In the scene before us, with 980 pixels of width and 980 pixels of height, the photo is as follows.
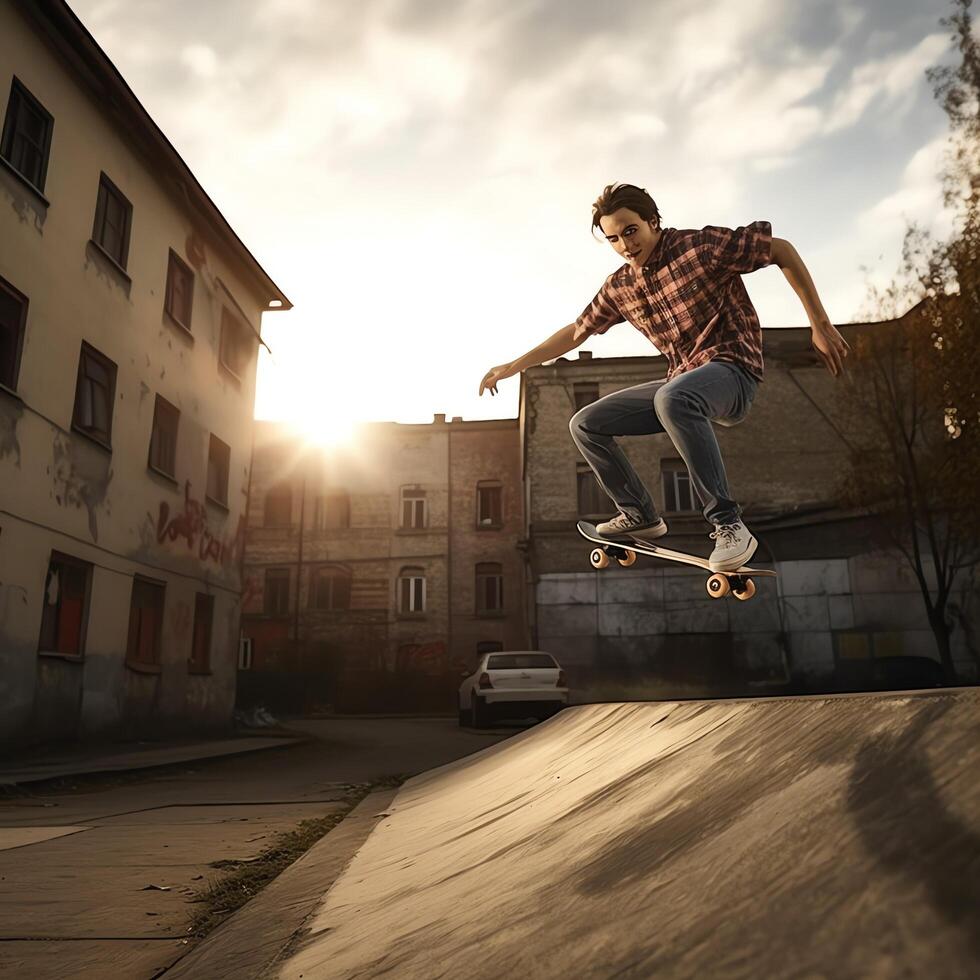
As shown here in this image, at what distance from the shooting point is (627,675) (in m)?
22.2

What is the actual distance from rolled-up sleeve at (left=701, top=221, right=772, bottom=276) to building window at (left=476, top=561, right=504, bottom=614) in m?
29.2

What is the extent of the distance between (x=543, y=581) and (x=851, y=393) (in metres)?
9.62

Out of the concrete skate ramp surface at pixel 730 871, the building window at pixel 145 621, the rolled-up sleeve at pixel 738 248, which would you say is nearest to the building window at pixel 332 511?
the building window at pixel 145 621

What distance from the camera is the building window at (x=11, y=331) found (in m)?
10.2

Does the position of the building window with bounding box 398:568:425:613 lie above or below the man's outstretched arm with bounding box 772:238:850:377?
above

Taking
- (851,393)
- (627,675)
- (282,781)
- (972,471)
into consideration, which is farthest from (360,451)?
(282,781)

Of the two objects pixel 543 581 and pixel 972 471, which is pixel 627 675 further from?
pixel 972 471

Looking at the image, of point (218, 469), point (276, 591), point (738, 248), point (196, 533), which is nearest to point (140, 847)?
point (738, 248)

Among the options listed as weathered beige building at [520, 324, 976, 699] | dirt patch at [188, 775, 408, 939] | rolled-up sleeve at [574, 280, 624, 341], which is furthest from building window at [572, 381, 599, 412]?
dirt patch at [188, 775, 408, 939]

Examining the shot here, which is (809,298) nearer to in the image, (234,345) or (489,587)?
(234,345)

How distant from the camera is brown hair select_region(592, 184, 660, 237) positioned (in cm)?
366

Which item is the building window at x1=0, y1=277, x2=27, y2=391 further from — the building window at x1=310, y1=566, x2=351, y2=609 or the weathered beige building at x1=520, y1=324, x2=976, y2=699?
the building window at x1=310, y1=566, x2=351, y2=609

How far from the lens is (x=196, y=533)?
597 inches

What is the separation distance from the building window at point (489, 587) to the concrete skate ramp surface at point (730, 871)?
30271mm
